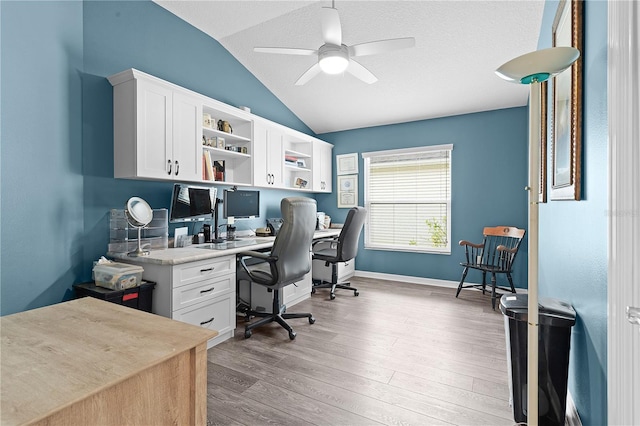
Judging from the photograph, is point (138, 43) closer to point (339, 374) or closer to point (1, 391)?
point (1, 391)

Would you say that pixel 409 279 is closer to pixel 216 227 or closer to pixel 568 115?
pixel 216 227

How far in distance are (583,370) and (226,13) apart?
12.9ft

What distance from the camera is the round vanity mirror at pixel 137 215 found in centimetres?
239

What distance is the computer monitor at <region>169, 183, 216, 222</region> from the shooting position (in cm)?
281

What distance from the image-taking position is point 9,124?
199 cm

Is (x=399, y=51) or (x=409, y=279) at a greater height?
(x=399, y=51)

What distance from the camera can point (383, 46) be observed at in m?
2.28

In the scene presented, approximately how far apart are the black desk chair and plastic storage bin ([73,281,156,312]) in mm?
3403

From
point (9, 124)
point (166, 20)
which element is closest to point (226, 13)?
point (166, 20)

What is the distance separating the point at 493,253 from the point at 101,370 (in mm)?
4392

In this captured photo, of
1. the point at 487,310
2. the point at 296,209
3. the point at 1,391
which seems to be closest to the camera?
the point at 1,391

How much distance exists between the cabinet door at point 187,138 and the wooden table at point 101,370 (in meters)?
1.97

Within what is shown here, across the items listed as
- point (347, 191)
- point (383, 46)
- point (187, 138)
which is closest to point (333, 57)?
point (383, 46)

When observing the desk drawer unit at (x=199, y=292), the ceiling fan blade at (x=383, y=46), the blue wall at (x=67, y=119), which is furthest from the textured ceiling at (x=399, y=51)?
the desk drawer unit at (x=199, y=292)
